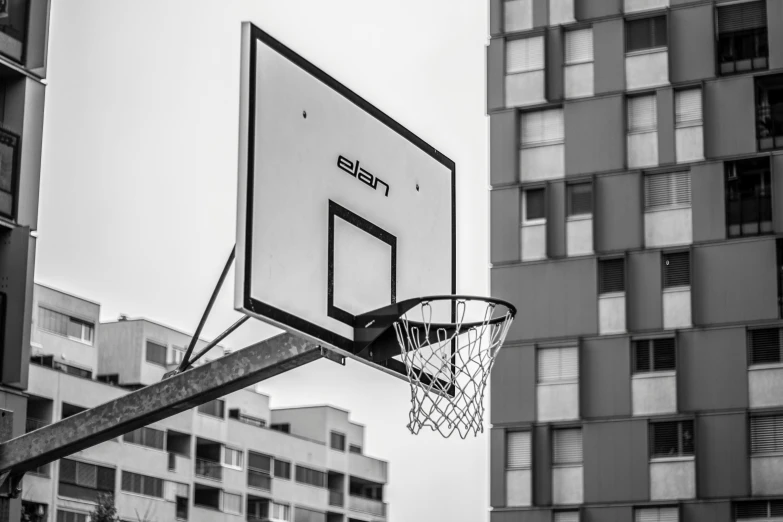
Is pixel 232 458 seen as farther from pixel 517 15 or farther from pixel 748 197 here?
pixel 748 197

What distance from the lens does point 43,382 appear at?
168ft

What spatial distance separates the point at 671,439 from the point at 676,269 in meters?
3.43

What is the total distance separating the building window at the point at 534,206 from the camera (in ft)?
100

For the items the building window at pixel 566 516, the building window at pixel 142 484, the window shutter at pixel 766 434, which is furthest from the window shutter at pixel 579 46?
the building window at pixel 142 484

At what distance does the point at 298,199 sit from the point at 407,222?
138 centimetres

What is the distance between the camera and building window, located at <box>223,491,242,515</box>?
63219mm

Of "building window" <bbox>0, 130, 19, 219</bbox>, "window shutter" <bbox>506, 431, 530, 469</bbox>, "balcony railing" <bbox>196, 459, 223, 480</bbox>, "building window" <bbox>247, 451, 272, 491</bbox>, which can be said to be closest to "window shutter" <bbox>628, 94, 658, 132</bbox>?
"window shutter" <bbox>506, 431, 530, 469</bbox>

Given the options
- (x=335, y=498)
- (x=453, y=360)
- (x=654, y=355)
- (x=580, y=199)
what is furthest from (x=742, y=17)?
(x=335, y=498)

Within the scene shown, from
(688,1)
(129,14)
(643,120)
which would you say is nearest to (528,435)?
(643,120)

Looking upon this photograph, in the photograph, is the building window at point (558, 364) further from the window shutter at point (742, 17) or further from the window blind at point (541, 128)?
the window shutter at point (742, 17)

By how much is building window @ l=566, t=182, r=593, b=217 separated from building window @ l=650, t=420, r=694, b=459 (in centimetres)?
466

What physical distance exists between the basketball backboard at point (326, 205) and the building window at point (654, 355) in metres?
19.7

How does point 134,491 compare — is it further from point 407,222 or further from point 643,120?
point 407,222

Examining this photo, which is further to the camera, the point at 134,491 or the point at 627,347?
the point at 134,491
